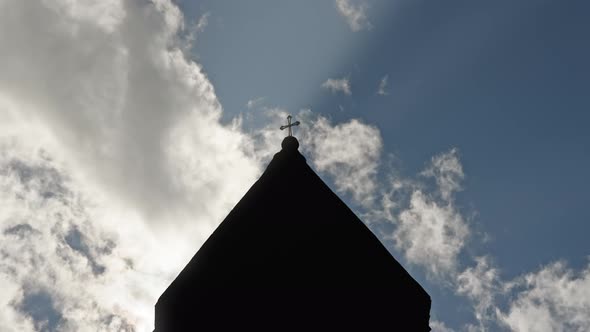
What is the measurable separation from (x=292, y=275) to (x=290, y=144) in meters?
3.54

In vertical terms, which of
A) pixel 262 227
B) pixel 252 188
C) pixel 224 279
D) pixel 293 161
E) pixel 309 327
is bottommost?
pixel 309 327

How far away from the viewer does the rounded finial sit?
1241cm

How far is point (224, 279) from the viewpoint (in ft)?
34.2

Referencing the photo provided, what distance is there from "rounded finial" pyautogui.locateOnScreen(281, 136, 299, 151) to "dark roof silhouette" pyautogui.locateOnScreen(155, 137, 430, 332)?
101cm

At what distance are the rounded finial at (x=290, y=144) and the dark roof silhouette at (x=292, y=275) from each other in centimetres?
101

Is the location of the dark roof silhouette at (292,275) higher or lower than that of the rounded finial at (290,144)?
lower

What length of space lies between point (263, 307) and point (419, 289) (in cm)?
333

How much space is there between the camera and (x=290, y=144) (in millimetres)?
12469

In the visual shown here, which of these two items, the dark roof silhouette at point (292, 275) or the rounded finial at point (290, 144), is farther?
the rounded finial at point (290, 144)

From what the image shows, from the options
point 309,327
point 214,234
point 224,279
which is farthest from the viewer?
point 214,234

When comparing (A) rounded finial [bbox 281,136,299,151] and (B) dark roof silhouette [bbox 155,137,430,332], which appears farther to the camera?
(A) rounded finial [bbox 281,136,299,151]

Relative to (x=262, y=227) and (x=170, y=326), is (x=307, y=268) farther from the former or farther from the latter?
(x=170, y=326)

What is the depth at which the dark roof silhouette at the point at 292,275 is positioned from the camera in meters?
9.97

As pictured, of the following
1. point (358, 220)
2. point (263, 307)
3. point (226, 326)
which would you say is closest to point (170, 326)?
point (226, 326)
